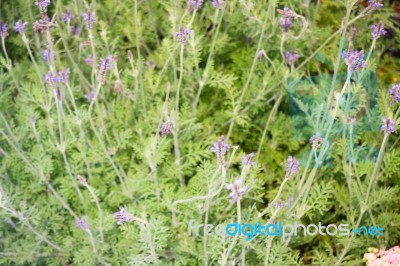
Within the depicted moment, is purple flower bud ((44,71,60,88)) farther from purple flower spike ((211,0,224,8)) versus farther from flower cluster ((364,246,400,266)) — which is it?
flower cluster ((364,246,400,266))

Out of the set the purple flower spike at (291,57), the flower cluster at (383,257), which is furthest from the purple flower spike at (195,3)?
the flower cluster at (383,257)

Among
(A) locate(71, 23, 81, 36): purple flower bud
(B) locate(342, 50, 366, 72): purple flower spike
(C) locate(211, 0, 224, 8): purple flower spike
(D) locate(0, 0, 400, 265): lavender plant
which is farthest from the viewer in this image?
(A) locate(71, 23, 81, 36): purple flower bud

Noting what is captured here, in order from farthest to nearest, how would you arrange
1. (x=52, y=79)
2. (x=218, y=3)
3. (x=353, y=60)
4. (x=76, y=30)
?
(x=76, y=30) → (x=218, y=3) → (x=52, y=79) → (x=353, y=60)

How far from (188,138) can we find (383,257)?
2.01ft

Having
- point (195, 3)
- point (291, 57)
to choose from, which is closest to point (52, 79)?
point (195, 3)

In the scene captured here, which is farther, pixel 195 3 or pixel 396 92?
pixel 195 3

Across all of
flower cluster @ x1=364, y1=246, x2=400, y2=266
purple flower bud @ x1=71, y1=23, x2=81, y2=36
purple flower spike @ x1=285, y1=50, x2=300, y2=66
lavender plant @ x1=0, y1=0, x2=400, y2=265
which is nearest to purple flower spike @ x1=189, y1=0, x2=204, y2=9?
lavender plant @ x1=0, y1=0, x2=400, y2=265

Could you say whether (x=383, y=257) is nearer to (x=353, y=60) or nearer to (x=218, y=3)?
(x=353, y=60)

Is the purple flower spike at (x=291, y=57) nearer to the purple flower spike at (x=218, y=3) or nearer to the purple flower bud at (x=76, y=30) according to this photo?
the purple flower spike at (x=218, y=3)

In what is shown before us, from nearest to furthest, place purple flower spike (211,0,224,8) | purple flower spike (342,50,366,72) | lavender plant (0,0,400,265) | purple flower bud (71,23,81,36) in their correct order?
purple flower spike (342,50,366,72), lavender plant (0,0,400,265), purple flower spike (211,0,224,8), purple flower bud (71,23,81,36)

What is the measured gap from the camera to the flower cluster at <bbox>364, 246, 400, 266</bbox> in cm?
134

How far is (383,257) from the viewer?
1364mm

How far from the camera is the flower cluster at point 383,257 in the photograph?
1.34 meters

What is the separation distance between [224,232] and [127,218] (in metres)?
0.25
